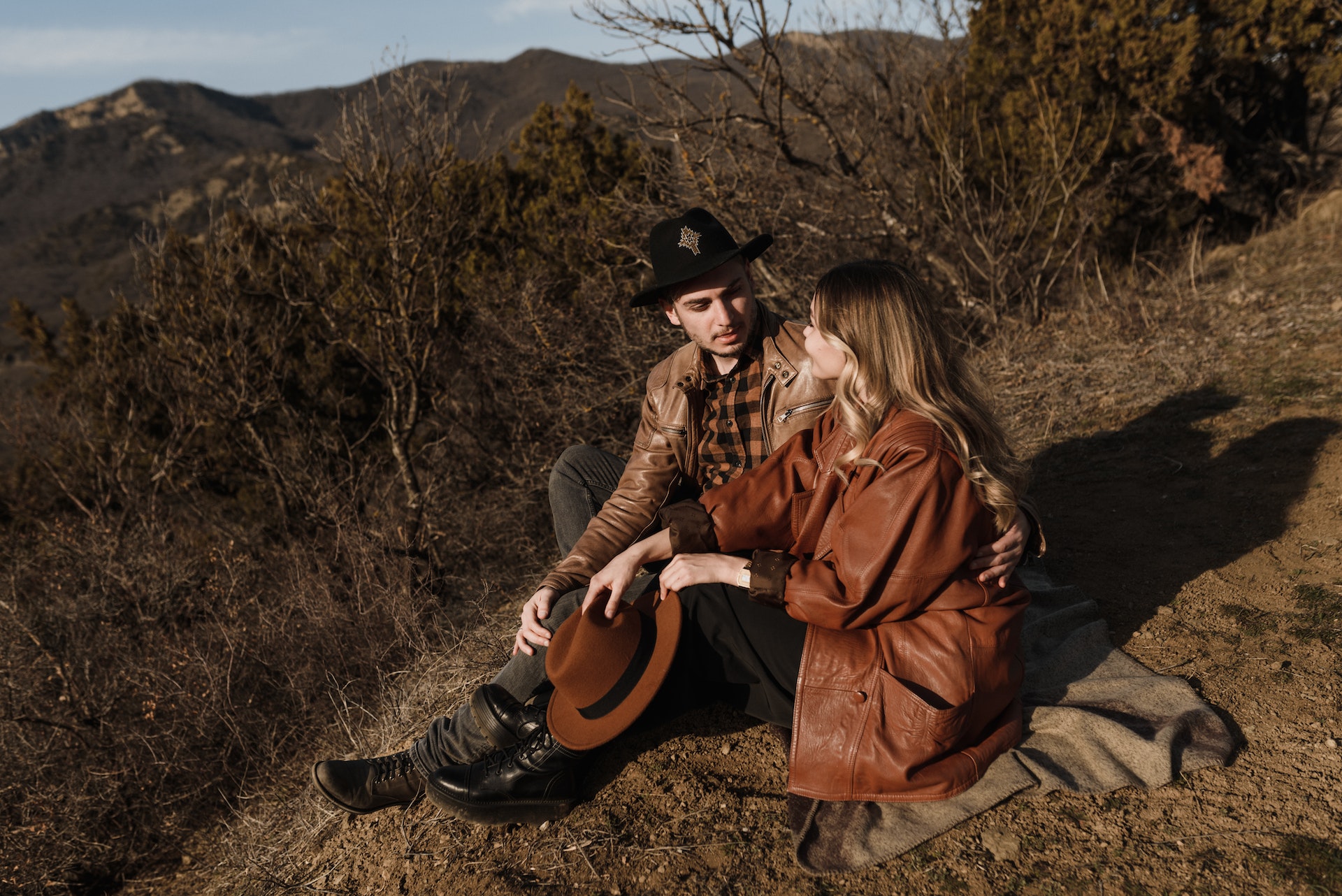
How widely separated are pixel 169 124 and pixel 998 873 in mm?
76949

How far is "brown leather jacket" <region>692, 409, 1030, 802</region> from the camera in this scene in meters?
1.88

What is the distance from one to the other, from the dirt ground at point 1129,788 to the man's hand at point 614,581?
62 centimetres

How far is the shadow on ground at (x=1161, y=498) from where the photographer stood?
3133mm

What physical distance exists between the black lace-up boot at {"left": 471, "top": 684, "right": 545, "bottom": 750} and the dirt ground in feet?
0.89

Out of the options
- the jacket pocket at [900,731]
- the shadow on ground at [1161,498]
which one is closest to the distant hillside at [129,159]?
the shadow on ground at [1161,498]

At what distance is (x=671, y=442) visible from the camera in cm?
287

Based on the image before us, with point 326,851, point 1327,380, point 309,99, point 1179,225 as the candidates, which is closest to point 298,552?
point 326,851

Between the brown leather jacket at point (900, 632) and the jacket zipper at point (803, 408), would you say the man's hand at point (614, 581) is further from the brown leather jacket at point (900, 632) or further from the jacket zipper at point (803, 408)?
the jacket zipper at point (803, 408)

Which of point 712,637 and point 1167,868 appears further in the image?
point 712,637

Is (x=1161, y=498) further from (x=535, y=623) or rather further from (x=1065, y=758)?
(x=535, y=623)

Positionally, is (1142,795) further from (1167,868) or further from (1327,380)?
(1327,380)

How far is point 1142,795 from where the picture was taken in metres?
2.10

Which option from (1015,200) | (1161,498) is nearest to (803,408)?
(1161,498)

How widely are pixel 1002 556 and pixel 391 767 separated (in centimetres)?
185
